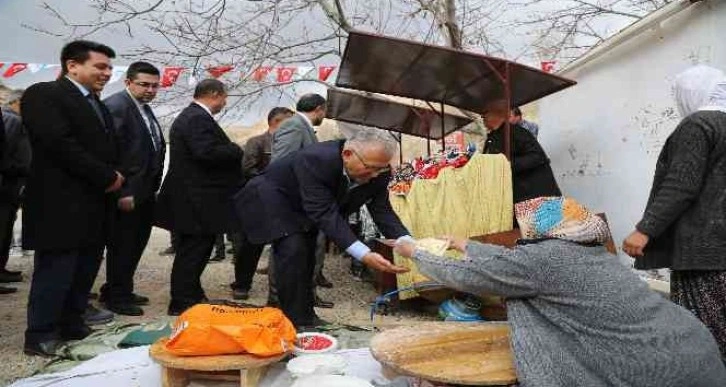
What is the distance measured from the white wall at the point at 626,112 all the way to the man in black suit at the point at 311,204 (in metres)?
2.59

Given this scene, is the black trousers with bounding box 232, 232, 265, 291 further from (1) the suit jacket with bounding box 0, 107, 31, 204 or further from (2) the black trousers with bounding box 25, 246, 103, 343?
(1) the suit jacket with bounding box 0, 107, 31, 204

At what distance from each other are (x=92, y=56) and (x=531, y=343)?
119 inches

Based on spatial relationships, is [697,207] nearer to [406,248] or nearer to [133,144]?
[406,248]

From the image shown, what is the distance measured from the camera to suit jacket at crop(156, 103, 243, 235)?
4.21 m

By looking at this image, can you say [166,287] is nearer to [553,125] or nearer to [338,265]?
[338,265]

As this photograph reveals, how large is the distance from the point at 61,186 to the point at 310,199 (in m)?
1.46

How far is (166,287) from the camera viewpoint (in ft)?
18.6

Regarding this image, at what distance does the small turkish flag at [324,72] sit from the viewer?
9.37 meters

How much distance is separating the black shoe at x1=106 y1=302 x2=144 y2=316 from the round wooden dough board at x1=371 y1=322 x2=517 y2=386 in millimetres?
2407

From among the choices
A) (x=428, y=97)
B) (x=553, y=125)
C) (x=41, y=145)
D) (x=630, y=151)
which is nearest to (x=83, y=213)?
(x=41, y=145)

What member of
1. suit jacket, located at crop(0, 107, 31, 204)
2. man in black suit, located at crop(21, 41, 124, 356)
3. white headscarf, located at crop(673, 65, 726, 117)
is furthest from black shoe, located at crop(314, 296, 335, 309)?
white headscarf, located at crop(673, 65, 726, 117)

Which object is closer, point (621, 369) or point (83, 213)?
point (621, 369)

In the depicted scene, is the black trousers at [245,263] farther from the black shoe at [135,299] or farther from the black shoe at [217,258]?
the black shoe at [217,258]

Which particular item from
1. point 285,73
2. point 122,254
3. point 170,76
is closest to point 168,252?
point 170,76
